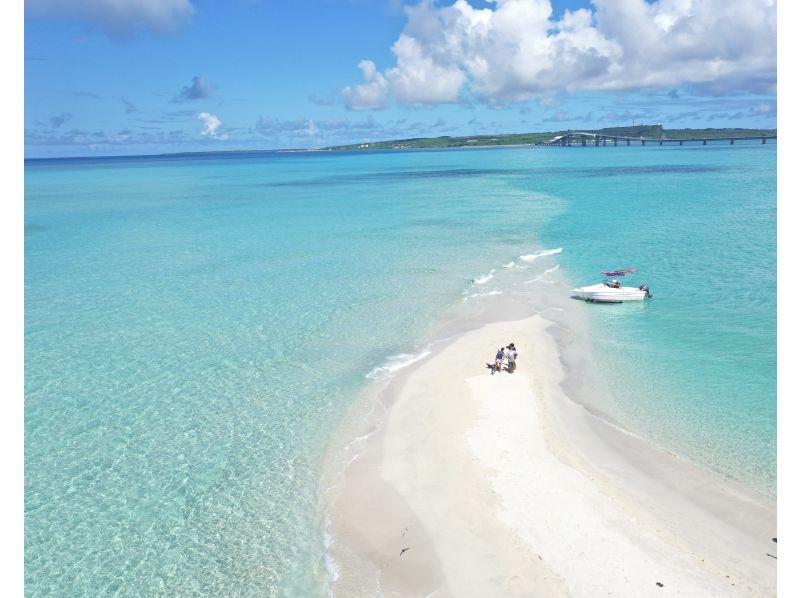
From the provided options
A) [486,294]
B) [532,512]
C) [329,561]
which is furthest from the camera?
[486,294]

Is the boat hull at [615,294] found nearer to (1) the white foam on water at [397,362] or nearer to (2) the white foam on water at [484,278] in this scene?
(2) the white foam on water at [484,278]

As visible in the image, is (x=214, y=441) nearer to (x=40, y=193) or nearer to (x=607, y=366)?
(x=607, y=366)

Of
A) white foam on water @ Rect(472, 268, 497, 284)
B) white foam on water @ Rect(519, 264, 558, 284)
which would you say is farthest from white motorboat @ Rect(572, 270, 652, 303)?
white foam on water @ Rect(472, 268, 497, 284)

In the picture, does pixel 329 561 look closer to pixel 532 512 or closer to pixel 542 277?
pixel 532 512

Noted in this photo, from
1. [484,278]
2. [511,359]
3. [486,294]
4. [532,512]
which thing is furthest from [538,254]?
[532,512]

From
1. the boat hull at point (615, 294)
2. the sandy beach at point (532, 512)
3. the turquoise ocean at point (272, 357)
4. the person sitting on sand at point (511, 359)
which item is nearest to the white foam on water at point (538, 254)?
the turquoise ocean at point (272, 357)

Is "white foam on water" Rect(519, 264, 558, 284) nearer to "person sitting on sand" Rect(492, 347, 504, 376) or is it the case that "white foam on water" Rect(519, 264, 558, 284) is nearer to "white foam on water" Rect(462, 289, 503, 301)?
"white foam on water" Rect(462, 289, 503, 301)
